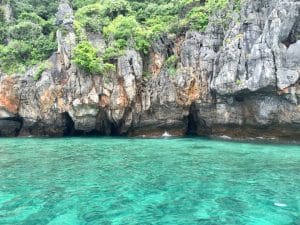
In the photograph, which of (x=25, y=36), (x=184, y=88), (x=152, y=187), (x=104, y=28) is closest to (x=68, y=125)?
(x=104, y=28)

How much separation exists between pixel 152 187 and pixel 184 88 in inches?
644

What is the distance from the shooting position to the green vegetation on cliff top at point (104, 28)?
2898 cm

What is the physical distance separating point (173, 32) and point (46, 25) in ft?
47.3

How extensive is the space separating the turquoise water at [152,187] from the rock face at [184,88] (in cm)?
497

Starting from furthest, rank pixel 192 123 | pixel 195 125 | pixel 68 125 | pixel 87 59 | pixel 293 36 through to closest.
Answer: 1. pixel 68 125
2. pixel 192 123
3. pixel 195 125
4. pixel 87 59
5. pixel 293 36

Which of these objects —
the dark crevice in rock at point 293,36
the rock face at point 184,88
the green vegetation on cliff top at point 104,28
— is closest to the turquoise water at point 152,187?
the rock face at point 184,88

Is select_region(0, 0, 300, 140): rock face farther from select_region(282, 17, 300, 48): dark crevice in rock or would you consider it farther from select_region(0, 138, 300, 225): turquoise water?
select_region(0, 138, 300, 225): turquoise water

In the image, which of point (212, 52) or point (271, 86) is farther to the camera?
point (212, 52)

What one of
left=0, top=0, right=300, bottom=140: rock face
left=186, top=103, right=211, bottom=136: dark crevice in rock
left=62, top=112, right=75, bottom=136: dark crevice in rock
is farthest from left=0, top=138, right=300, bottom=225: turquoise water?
left=62, top=112, right=75, bottom=136: dark crevice in rock

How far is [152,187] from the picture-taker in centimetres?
1228

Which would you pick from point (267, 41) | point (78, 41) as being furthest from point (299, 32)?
point (78, 41)

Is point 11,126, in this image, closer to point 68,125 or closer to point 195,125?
point 68,125

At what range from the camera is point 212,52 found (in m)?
27.2

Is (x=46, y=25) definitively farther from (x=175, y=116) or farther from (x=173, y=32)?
(x=175, y=116)
